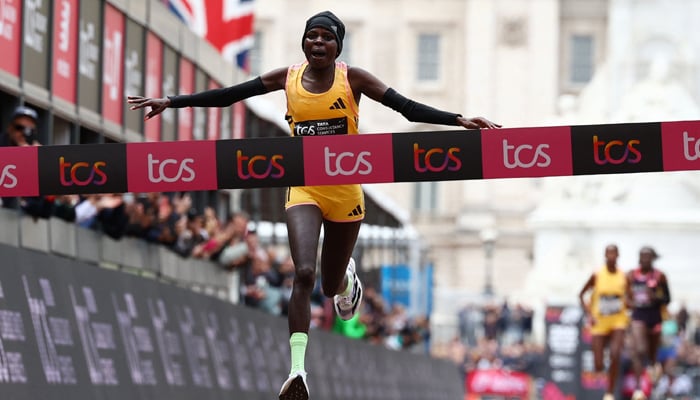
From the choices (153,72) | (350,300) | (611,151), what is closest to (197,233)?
(153,72)

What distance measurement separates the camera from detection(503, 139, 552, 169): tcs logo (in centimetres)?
1166

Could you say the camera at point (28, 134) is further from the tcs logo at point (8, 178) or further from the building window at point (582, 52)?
the building window at point (582, 52)

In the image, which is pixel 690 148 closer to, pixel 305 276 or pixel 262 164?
pixel 305 276

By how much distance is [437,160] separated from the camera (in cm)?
1166

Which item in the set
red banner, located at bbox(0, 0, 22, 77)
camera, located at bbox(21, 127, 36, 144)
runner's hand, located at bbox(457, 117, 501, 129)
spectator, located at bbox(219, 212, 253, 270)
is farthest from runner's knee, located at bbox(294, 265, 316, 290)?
spectator, located at bbox(219, 212, 253, 270)

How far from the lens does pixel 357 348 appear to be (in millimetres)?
29016

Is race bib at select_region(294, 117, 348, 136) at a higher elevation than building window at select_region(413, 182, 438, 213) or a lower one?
lower

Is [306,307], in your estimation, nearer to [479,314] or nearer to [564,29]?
[479,314]

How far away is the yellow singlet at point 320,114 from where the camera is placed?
38.9ft

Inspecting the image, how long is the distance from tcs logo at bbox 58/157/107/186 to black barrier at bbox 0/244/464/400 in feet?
5.11

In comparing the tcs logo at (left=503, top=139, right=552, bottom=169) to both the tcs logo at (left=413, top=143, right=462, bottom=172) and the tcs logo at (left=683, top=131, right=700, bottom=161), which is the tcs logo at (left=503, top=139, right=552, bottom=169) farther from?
the tcs logo at (left=683, top=131, right=700, bottom=161)

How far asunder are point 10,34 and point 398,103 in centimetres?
721

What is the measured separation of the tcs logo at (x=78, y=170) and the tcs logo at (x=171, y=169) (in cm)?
26

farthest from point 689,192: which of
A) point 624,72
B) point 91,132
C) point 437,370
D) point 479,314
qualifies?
point 91,132
